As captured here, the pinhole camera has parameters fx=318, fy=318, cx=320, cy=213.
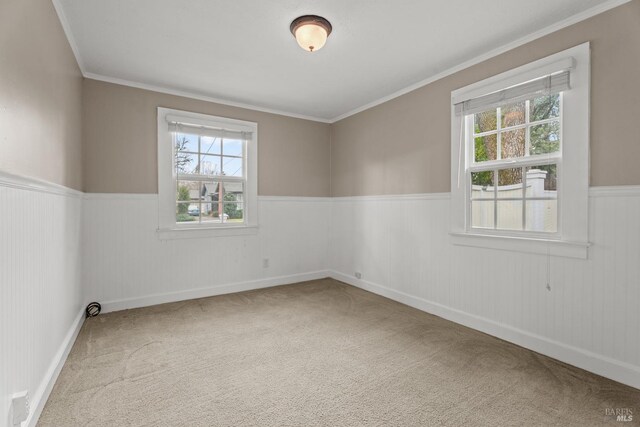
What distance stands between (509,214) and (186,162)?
3.56 m

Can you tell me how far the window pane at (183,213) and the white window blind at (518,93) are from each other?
3244 mm

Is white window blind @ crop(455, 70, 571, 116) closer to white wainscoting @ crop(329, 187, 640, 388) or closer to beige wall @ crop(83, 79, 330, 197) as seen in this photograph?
white wainscoting @ crop(329, 187, 640, 388)

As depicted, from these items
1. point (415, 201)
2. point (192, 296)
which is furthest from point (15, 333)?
point (415, 201)

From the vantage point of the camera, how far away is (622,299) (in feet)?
6.97

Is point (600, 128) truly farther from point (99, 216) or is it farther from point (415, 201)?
point (99, 216)

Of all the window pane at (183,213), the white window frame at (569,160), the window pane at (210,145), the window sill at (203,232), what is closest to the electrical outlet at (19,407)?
the window sill at (203,232)

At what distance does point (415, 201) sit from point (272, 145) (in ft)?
7.10

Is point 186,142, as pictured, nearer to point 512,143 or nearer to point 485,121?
point 485,121

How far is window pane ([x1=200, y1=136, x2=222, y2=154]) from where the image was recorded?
4.04m

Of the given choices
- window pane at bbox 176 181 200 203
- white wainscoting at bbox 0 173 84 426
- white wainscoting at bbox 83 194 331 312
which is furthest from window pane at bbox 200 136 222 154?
white wainscoting at bbox 0 173 84 426

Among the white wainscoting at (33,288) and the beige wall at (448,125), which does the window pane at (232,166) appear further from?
the white wainscoting at (33,288)

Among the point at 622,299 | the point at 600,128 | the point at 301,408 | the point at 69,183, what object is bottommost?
the point at 301,408

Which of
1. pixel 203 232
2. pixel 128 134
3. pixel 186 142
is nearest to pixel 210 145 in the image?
pixel 186 142

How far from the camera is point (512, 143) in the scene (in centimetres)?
278
